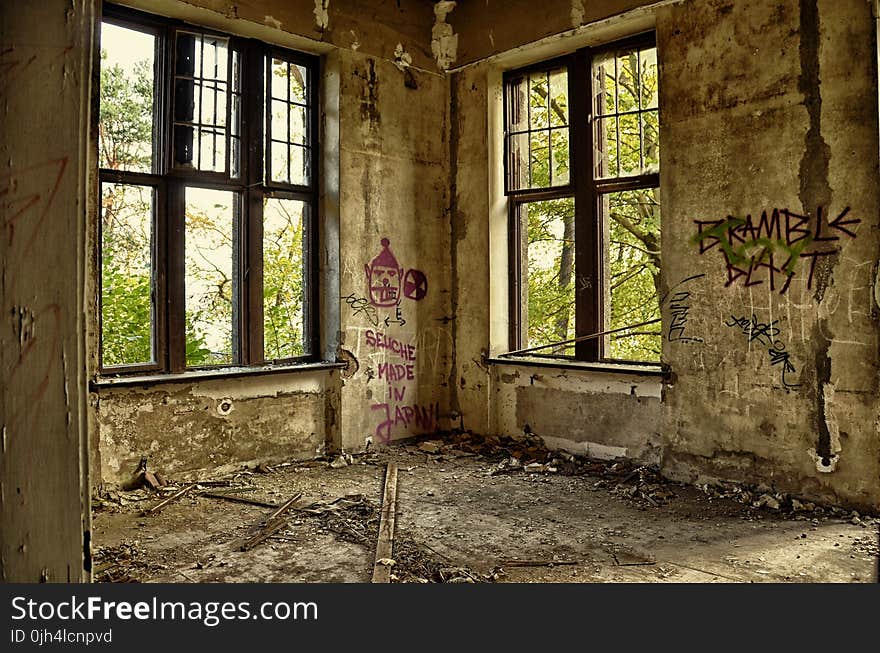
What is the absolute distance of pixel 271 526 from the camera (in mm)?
3795

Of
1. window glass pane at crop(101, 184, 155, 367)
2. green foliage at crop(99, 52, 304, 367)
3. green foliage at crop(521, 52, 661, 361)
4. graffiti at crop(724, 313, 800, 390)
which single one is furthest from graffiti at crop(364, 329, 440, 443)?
graffiti at crop(724, 313, 800, 390)

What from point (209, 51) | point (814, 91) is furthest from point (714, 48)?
point (209, 51)

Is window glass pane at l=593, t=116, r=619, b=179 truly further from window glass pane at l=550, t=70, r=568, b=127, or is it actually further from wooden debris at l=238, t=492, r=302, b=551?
wooden debris at l=238, t=492, r=302, b=551

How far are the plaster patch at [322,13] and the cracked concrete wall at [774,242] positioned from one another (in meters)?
2.59

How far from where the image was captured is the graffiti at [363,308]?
18.2 feet

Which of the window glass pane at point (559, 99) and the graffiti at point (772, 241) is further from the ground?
the window glass pane at point (559, 99)

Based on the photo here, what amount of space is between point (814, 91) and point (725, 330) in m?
1.54

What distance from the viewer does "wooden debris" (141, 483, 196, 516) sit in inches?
161

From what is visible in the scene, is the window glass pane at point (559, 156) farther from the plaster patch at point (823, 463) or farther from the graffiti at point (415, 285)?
the plaster patch at point (823, 463)

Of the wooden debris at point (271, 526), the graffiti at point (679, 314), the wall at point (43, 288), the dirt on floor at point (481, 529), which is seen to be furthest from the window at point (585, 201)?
the wall at point (43, 288)

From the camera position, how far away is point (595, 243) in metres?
5.34

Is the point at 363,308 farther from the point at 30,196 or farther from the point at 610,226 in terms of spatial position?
the point at 30,196

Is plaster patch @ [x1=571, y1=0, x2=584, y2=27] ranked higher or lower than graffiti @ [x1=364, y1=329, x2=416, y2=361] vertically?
higher

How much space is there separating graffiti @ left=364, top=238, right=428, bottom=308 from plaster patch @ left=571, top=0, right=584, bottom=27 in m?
2.29
